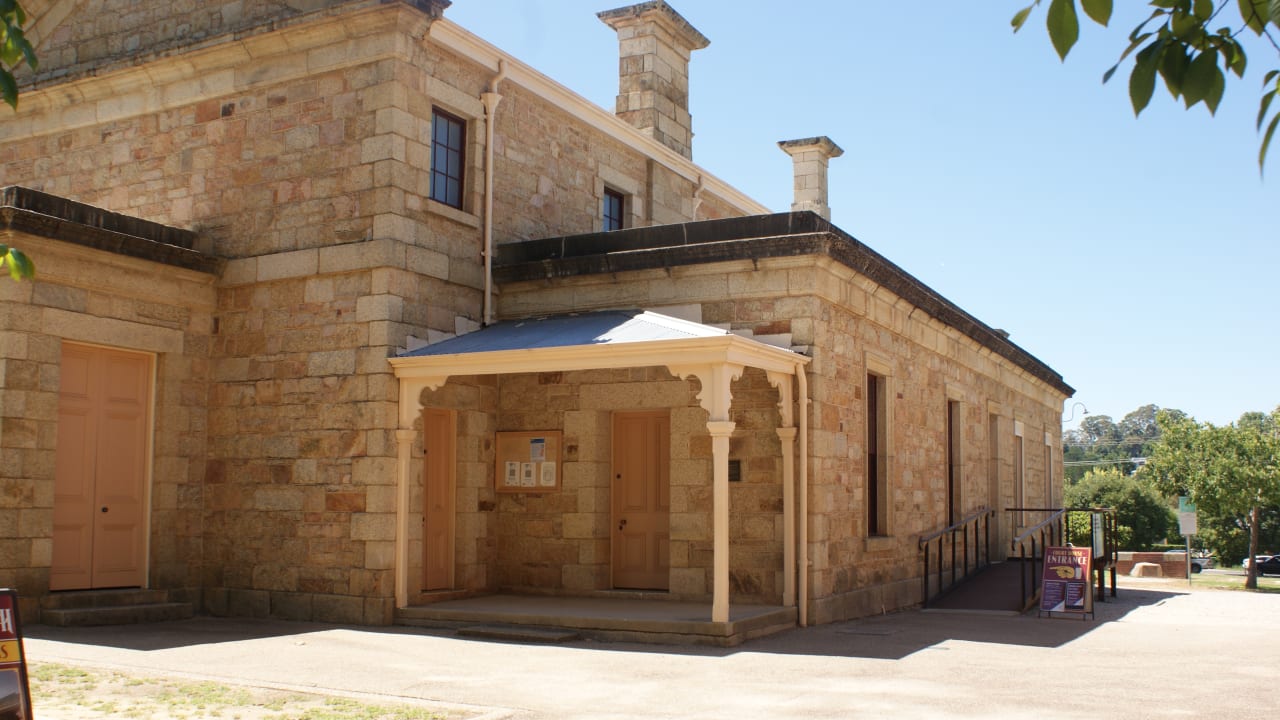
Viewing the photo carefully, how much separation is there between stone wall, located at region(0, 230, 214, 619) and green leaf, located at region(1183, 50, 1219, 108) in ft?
33.3

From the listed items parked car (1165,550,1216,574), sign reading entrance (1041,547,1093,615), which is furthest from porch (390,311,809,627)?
parked car (1165,550,1216,574)

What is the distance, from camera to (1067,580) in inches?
475

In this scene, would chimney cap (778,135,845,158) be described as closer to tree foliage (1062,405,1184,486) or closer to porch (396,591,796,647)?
porch (396,591,796,647)

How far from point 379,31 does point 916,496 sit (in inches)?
315

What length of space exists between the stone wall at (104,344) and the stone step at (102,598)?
13 centimetres

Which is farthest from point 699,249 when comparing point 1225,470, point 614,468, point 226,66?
point 1225,470

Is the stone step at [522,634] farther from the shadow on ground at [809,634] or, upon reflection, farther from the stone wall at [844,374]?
the stone wall at [844,374]

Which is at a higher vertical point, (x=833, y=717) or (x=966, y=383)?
(x=966, y=383)

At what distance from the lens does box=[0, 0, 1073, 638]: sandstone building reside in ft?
34.9

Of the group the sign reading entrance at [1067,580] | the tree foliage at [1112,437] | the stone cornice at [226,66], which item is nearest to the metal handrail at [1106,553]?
the sign reading entrance at [1067,580]

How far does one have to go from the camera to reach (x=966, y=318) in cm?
1574

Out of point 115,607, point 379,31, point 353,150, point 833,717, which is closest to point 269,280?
point 353,150

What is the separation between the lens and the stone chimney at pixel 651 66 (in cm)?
1686

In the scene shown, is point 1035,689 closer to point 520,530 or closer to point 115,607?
point 520,530
